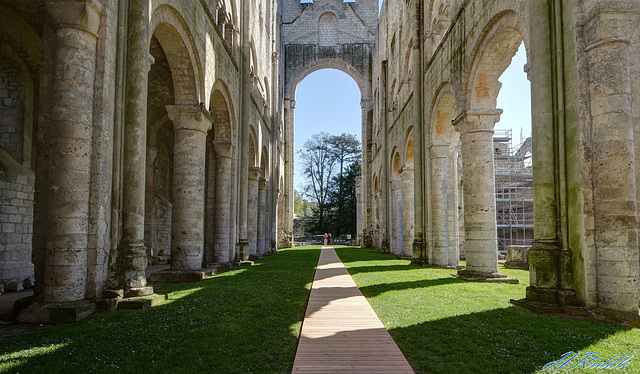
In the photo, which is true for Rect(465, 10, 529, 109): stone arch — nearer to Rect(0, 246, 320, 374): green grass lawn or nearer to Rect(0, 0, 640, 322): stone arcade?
Rect(0, 0, 640, 322): stone arcade

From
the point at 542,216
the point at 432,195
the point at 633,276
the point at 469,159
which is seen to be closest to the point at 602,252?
the point at 633,276

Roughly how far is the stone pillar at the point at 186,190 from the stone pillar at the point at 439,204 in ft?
25.0

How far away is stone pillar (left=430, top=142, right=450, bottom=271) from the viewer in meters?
13.8

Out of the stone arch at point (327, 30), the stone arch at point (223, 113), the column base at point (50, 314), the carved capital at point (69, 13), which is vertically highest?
the stone arch at point (327, 30)

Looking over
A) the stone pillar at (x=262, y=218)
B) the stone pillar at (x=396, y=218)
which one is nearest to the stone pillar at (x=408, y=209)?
the stone pillar at (x=396, y=218)

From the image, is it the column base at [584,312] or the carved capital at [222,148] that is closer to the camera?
the column base at [584,312]

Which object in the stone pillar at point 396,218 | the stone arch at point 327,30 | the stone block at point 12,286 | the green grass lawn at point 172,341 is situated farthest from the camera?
the stone arch at point 327,30

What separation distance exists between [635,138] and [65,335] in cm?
817

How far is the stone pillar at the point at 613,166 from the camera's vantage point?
5582 mm

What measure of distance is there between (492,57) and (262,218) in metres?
14.3

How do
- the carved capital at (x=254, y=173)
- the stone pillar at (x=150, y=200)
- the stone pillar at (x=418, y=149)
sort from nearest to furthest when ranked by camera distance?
the stone pillar at (x=418, y=149), the stone pillar at (x=150, y=200), the carved capital at (x=254, y=173)

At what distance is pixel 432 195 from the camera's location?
14000 mm

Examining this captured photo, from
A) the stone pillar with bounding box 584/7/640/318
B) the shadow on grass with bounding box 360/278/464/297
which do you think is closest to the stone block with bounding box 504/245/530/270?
the shadow on grass with bounding box 360/278/464/297

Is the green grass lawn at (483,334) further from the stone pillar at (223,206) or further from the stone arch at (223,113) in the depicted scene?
the stone arch at (223,113)
